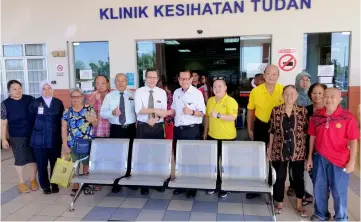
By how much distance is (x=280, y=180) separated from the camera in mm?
3162

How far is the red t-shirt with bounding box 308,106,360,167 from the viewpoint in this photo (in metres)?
2.74

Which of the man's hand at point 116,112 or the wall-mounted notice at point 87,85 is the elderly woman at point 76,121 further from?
the wall-mounted notice at point 87,85

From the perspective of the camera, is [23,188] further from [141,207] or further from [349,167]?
[349,167]

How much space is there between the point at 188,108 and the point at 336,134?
4.90ft

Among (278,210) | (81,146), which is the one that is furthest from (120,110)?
(278,210)

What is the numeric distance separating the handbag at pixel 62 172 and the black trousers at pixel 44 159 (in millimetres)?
280

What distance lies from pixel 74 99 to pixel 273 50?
4.04 m

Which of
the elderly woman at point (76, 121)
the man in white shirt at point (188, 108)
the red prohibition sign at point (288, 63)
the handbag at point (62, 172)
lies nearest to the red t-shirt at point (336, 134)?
the man in white shirt at point (188, 108)

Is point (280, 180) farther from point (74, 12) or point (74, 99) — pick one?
point (74, 12)

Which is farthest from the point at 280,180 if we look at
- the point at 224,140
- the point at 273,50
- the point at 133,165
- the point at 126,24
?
the point at 126,24

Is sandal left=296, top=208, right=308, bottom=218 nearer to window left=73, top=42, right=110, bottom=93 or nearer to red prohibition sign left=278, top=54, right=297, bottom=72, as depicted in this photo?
red prohibition sign left=278, top=54, right=297, bottom=72

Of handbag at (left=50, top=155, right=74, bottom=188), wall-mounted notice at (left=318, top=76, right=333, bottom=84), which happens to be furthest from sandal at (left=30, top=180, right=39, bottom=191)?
wall-mounted notice at (left=318, top=76, right=333, bottom=84)

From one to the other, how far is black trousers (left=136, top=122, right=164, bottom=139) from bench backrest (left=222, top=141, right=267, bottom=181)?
80 cm

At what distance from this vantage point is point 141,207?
3396 mm
